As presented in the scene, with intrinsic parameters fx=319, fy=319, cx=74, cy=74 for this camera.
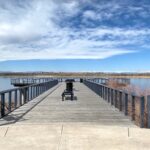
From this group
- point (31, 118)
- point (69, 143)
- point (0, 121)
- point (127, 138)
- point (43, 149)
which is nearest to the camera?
point (43, 149)

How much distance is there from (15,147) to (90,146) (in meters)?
1.69

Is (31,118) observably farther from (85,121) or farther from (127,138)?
(127,138)

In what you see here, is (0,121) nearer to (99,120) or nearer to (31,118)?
(31,118)

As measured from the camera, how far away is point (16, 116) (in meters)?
11.8

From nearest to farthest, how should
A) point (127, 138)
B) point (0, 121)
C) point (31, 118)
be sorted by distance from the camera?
1. point (127, 138)
2. point (0, 121)
3. point (31, 118)

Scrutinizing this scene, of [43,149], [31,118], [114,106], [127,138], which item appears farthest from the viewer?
[114,106]

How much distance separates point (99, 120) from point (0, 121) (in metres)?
3.35

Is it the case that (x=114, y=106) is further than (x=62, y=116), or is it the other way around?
(x=114, y=106)

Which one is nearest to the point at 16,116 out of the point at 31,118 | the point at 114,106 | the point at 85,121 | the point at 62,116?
the point at 31,118

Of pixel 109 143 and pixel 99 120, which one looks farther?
pixel 99 120

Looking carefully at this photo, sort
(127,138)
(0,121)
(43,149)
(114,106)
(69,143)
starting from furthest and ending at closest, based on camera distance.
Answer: (114,106) → (0,121) → (127,138) → (69,143) → (43,149)

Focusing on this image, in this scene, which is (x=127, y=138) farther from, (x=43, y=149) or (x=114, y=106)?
(x=114, y=106)

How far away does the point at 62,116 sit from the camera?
39.8 feet

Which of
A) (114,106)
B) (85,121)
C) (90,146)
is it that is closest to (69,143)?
(90,146)
